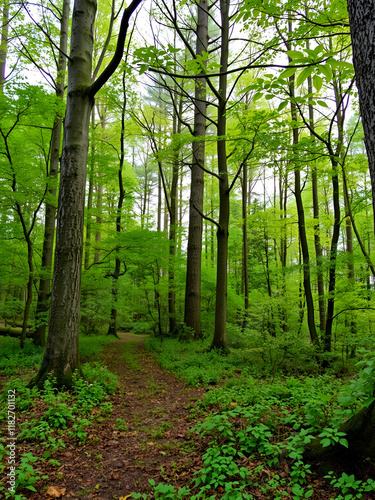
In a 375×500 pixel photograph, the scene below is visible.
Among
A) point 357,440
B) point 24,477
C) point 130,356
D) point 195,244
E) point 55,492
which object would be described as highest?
point 195,244

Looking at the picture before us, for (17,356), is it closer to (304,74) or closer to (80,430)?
(80,430)

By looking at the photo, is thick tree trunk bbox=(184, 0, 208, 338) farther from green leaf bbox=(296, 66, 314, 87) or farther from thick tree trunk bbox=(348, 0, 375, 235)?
thick tree trunk bbox=(348, 0, 375, 235)

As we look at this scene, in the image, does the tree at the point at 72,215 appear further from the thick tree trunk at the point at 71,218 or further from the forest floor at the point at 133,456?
the forest floor at the point at 133,456

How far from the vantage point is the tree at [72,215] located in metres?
4.49

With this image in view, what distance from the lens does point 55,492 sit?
2.35m

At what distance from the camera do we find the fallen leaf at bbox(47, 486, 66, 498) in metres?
2.33

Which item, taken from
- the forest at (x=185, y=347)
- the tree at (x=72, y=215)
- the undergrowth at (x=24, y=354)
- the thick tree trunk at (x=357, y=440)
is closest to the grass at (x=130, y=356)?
the forest at (x=185, y=347)

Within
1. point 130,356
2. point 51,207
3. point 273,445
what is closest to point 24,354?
point 130,356

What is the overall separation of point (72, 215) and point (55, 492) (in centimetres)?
368

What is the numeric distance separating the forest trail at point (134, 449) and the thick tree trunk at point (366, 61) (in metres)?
3.11

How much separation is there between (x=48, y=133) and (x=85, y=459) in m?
9.37

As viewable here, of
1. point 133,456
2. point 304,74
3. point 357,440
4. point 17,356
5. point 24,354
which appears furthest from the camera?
point 24,354

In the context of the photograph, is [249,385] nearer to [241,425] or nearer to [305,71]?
[241,425]

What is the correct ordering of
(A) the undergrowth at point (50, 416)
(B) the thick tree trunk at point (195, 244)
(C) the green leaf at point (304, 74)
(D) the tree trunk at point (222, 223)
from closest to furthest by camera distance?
(C) the green leaf at point (304, 74) → (A) the undergrowth at point (50, 416) → (D) the tree trunk at point (222, 223) → (B) the thick tree trunk at point (195, 244)
